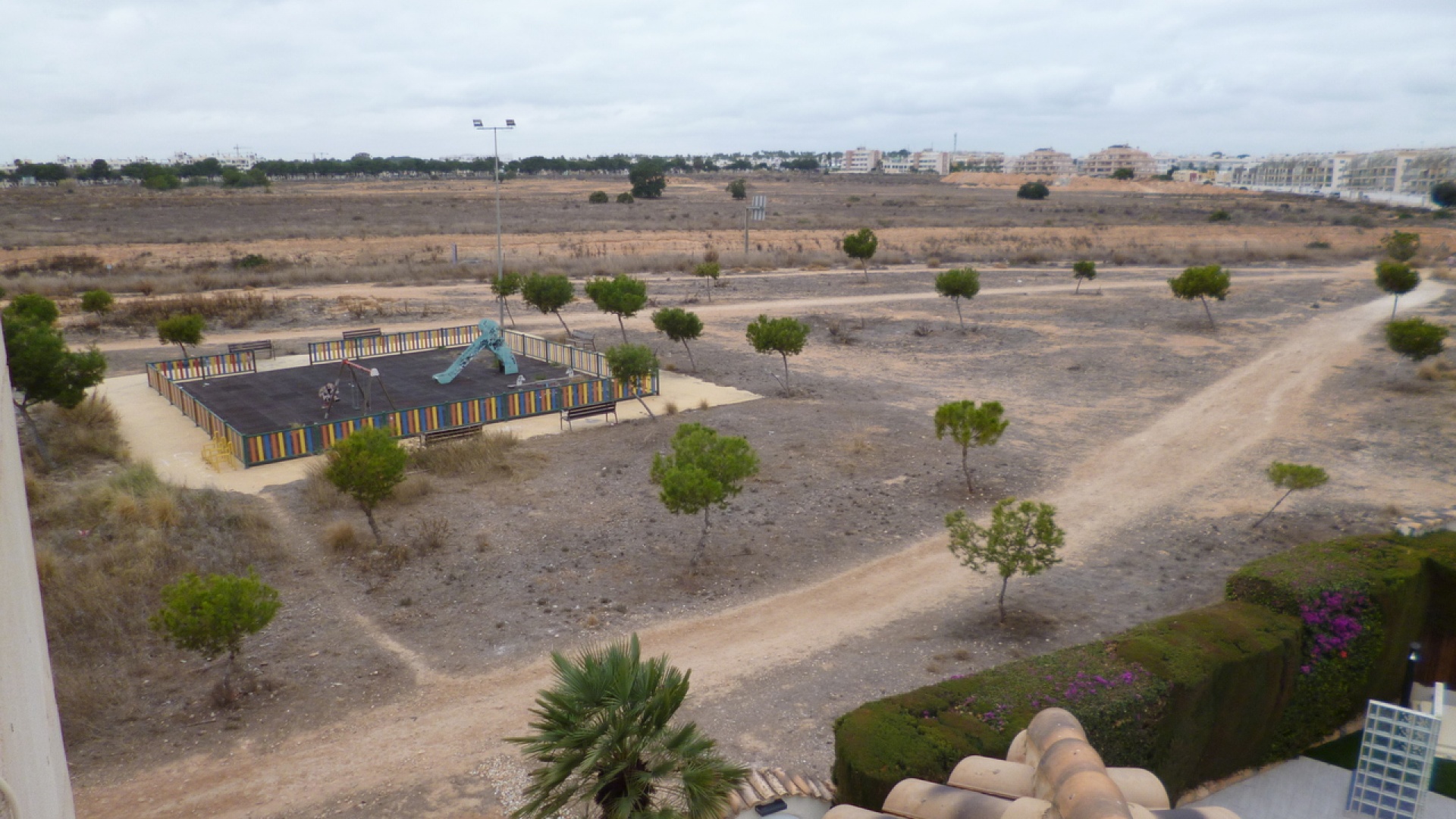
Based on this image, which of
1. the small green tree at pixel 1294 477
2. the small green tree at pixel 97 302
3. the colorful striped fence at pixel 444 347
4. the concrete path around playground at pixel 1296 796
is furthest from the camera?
the small green tree at pixel 97 302

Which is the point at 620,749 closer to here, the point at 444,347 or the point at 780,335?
the point at 780,335

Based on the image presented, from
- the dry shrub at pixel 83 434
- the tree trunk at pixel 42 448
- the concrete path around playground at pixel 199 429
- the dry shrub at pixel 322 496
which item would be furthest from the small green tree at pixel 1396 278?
the tree trunk at pixel 42 448

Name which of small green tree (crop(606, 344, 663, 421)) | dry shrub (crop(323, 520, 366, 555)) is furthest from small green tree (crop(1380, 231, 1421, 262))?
dry shrub (crop(323, 520, 366, 555))

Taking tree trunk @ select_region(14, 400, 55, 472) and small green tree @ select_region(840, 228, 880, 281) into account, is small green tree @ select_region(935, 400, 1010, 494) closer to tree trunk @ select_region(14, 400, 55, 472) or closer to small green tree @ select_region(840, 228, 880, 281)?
tree trunk @ select_region(14, 400, 55, 472)

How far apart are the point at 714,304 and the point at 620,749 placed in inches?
1476

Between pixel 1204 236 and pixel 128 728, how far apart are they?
87.2 m

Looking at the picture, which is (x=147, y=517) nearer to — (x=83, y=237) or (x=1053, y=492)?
(x=1053, y=492)

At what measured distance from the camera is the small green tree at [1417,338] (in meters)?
28.0

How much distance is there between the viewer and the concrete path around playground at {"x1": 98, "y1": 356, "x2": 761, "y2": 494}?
19.5 meters

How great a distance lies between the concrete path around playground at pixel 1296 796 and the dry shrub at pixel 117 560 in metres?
13.5

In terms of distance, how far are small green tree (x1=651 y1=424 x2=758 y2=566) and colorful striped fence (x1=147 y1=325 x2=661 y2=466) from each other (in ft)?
20.4

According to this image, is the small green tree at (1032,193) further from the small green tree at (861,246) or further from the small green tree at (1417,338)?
the small green tree at (1417,338)

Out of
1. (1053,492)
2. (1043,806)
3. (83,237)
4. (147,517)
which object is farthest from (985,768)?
(83,237)

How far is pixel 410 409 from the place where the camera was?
73.6 ft
